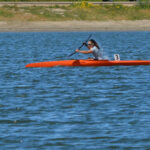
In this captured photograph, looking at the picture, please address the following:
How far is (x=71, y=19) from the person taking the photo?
61.9 meters

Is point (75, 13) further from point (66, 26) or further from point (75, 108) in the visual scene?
point (75, 108)

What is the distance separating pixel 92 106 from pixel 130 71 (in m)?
10.0

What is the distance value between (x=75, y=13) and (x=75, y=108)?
46.5 meters

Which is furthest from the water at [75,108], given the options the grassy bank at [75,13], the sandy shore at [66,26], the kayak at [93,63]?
the grassy bank at [75,13]

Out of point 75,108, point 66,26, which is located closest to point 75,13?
point 66,26

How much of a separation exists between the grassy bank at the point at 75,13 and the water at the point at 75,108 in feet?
102

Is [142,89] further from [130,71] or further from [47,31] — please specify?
[47,31]

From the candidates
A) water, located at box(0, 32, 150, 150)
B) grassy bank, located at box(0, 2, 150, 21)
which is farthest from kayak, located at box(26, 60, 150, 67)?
grassy bank, located at box(0, 2, 150, 21)

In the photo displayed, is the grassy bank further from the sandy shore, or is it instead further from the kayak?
the kayak

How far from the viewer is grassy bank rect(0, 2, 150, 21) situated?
61.4 m

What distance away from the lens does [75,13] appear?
63.3 meters

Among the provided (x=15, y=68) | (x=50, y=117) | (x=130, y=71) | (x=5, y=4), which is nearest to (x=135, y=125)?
(x=50, y=117)

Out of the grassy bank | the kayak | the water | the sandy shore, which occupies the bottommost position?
the sandy shore

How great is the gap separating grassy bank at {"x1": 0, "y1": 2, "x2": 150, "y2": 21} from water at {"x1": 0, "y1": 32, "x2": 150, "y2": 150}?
31.2 metres
